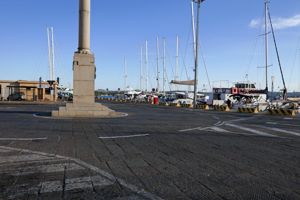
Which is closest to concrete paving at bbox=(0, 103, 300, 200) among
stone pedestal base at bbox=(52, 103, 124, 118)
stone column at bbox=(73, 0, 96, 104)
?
stone pedestal base at bbox=(52, 103, 124, 118)

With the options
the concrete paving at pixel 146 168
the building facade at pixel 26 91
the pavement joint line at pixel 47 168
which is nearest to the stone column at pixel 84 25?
the concrete paving at pixel 146 168

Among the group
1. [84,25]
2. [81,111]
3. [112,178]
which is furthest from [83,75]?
[112,178]

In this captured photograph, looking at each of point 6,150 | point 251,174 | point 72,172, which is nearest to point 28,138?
point 6,150

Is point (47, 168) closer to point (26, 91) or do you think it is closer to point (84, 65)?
point (84, 65)

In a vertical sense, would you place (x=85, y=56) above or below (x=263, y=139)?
above

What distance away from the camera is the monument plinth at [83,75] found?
69.6 feet

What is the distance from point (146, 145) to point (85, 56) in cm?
1249

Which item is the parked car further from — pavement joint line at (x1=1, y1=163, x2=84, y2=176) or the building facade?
pavement joint line at (x1=1, y1=163, x2=84, y2=176)

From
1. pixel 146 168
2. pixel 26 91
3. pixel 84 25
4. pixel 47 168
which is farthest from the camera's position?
pixel 26 91

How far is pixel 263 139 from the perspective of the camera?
40.0 ft

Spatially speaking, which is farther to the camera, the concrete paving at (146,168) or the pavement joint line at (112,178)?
the concrete paving at (146,168)

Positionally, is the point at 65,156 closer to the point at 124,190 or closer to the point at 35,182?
the point at 35,182

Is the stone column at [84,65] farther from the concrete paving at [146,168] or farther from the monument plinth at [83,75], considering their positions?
the concrete paving at [146,168]

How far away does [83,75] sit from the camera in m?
21.4
